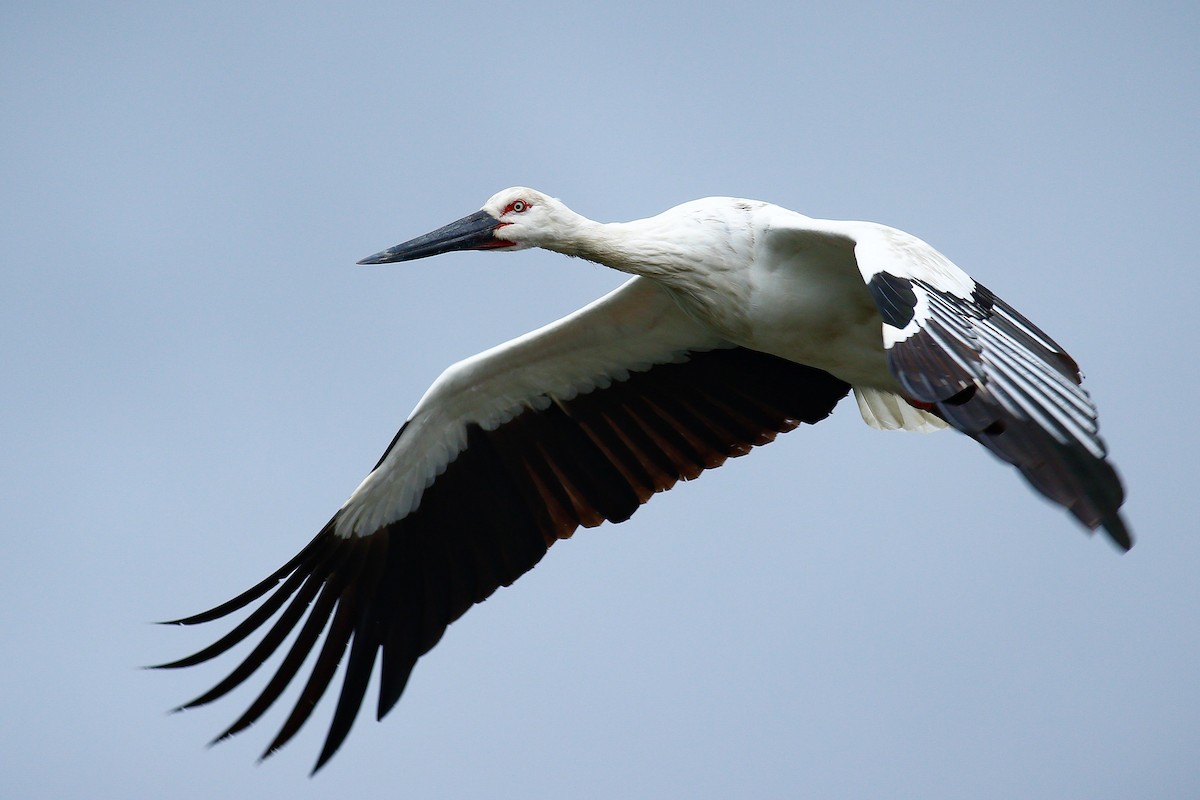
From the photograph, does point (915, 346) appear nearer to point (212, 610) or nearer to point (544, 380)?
point (544, 380)

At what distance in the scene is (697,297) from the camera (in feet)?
27.6

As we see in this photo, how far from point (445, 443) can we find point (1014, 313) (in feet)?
11.3

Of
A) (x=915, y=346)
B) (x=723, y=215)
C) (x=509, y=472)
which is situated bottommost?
(x=915, y=346)

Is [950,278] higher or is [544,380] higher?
[544,380]

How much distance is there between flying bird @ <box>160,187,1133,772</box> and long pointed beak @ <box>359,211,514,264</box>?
0.01 meters

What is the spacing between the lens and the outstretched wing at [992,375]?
616cm

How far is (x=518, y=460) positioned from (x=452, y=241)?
1485mm

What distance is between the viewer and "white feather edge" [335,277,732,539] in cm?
926

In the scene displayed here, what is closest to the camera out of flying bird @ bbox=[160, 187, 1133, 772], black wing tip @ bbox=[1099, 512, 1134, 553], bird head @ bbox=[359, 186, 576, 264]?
black wing tip @ bbox=[1099, 512, 1134, 553]

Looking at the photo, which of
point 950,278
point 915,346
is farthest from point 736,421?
point 915,346

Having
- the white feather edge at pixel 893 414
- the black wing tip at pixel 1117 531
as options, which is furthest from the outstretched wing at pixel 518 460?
the black wing tip at pixel 1117 531

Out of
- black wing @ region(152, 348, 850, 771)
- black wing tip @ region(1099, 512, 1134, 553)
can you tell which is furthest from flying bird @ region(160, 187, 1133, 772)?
black wing tip @ region(1099, 512, 1134, 553)

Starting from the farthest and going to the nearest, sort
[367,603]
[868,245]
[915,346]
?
1. [367,603]
2. [868,245]
3. [915,346]

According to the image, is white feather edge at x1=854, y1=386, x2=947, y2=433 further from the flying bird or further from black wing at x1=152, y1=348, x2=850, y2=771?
black wing at x1=152, y1=348, x2=850, y2=771
